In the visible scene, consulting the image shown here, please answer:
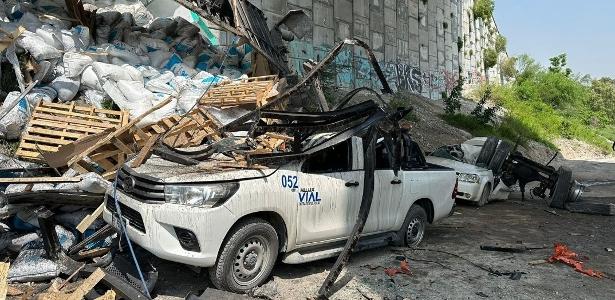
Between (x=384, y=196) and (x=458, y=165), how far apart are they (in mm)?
5903

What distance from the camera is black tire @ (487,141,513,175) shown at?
11.7 meters

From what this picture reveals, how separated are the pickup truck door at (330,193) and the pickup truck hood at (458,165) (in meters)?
6.05

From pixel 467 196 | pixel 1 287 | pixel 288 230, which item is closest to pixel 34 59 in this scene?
pixel 1 287

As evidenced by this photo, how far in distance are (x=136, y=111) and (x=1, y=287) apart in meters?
4.89

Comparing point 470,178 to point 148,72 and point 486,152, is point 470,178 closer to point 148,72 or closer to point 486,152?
point 486,152

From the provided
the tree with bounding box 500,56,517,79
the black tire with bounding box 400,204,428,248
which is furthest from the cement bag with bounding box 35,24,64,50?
the tree with bounding box 500,56,517,79

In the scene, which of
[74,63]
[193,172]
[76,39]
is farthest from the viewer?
[76,39]

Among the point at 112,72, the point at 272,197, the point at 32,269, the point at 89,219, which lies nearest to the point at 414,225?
the point at 272,197

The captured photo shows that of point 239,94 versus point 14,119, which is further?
point 239,94

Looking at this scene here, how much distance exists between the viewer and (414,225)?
7.09 meters

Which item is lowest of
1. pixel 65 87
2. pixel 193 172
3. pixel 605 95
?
pixel 193 172

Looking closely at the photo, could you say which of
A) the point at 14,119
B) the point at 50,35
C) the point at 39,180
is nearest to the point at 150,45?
the point at 50,35

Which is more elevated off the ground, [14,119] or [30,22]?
[30,22]

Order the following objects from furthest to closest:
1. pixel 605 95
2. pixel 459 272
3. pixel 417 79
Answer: pixel 605 95, pixel 417 79, pixel 459 272
